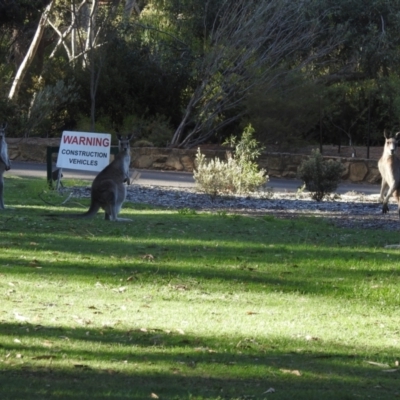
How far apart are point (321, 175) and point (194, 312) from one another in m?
13.8

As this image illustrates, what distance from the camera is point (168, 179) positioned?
2783 centimetres

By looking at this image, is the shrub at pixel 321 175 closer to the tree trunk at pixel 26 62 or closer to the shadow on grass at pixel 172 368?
the shadow on grass at pixel 172 368

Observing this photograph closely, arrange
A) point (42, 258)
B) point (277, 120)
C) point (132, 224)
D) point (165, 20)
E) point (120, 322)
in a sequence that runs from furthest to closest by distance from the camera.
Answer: point (165, 20), point (277, 120), point (132, 224), point (42, 258), point (120, 322)

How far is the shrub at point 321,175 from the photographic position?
22.5 m

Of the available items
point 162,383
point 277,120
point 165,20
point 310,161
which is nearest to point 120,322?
point 162,383

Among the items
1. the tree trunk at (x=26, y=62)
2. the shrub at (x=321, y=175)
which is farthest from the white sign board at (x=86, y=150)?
the tree trunk at (x=26, y=62)

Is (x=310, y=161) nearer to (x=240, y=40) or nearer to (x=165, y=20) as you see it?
(x=240, y=40)

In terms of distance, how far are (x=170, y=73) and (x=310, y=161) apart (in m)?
13.3

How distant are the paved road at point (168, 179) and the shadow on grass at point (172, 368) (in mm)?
17888

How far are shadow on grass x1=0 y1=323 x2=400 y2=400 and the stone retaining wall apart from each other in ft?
67.8

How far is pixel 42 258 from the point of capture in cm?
1209

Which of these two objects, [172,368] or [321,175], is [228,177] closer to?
[321,175]

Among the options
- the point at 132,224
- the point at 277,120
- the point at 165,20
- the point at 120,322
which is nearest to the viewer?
the point at 120,322

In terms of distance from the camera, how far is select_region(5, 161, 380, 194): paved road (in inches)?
1043
